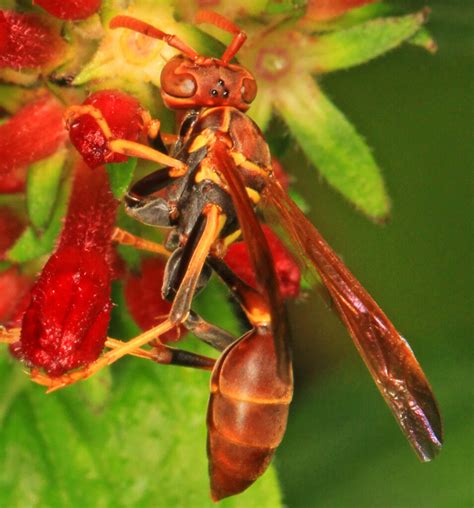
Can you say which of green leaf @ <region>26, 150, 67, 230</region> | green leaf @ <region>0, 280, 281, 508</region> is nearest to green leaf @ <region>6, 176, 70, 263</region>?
green leaf @ <region>26, 150, 67, 230</region>

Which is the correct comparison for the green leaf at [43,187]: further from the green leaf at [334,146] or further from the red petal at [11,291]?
the green leaf at [334,146]

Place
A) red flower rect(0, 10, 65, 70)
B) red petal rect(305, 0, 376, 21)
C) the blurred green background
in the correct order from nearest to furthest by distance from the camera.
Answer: red flower rect(0, 10, 65, 70) → red petal rect(305, 0, 376, 21) → the blurred green background

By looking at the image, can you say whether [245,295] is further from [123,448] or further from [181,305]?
[123,448]

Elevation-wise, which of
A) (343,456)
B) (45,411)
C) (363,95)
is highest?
(363,95)

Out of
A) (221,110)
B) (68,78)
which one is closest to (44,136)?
(68,78)

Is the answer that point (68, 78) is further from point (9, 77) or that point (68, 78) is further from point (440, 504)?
point (440, 504)

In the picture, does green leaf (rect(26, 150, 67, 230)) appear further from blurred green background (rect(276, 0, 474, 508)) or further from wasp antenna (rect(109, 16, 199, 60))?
blurred green background (rect(276, 0, 474, 508))
